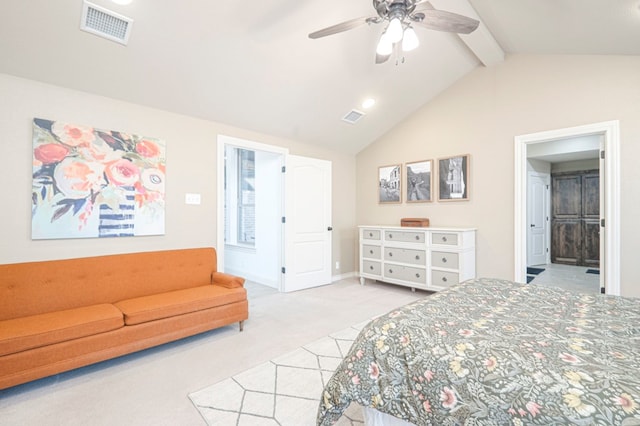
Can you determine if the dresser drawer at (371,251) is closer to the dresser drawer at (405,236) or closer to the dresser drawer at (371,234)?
the dresser drawer at (371,234)

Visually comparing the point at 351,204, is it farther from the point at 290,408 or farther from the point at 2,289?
the point at 2,289

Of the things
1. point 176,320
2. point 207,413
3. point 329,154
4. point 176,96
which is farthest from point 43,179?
point 329,154

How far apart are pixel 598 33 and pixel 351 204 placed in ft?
12.7

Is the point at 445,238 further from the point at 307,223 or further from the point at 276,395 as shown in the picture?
the point at 276,395

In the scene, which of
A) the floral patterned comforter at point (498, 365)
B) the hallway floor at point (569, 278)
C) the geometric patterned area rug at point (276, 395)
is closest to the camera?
the floral patterned comforter at point (498, 365)

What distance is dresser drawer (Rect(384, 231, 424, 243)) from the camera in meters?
4.30

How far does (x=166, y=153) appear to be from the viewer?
11.2 ft

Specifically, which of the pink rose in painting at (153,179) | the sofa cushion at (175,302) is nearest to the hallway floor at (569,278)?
the sofa cushion at (175,302)

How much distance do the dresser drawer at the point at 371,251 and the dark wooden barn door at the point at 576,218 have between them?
4.97 meters

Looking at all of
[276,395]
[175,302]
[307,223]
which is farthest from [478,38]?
[175,302]

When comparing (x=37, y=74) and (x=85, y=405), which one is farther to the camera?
(x=37, y=74)

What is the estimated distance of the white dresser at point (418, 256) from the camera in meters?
3.96

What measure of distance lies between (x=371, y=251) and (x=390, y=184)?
1225 millimetres

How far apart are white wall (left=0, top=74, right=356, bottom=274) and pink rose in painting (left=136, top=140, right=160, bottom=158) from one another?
12cm
